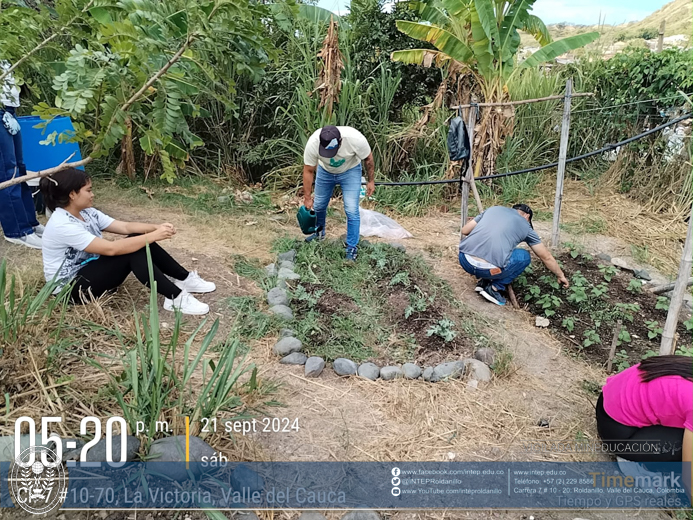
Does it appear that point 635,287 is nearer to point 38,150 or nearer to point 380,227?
point 380,227

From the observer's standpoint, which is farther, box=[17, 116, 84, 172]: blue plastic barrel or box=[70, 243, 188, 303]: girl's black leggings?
box=[17, 116, 84, 172]: blue plastic barrel

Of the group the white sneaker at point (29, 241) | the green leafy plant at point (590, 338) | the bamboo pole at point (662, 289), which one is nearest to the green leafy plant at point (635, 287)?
the bamboo pole at point (662, 289)

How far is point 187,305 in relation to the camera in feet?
11.6

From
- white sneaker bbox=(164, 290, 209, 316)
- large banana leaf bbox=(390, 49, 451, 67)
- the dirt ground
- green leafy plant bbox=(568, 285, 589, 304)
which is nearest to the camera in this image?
the dirt ground

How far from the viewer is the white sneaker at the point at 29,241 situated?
438 cm

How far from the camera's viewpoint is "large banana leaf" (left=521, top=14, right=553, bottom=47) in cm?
638

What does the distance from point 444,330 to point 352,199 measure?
173cm

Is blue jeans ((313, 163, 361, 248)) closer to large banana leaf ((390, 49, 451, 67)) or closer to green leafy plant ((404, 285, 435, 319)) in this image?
green leafy plant ((404, 285, 435, 319))

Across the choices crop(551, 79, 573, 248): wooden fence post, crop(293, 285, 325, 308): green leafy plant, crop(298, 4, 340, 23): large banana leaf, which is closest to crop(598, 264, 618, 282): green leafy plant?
crop(551, 79, 573, 248): wooden fence post

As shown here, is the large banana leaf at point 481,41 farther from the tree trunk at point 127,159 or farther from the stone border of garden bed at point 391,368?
the tree trunk at point 127,159

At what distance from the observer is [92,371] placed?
258 cm

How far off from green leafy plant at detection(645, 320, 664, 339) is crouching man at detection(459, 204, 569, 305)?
2.22 ft

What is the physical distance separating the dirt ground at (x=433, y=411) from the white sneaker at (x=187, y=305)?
84 millimetres

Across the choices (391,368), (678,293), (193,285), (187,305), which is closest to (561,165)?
(678,293)
